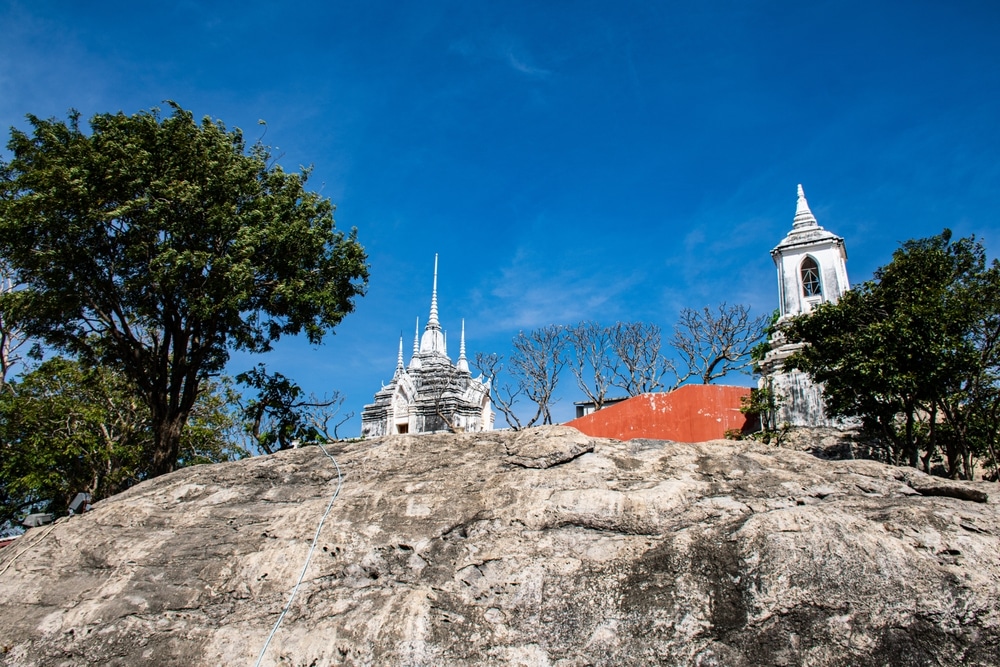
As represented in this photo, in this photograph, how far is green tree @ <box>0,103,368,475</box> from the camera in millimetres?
13305

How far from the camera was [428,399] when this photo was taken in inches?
1374

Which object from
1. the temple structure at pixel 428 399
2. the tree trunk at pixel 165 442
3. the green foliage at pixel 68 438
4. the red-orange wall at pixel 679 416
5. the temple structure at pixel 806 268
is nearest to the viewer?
the tree trunk at pixel 165 442

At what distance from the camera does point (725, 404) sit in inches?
731

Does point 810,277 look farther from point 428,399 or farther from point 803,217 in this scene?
point 428,399

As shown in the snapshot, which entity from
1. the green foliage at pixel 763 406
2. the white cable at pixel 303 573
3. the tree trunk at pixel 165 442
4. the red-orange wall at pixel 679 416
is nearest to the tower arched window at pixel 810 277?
the green foliage at pixel 763 406

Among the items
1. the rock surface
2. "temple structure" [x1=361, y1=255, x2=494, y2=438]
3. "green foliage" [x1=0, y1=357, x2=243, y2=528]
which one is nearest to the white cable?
the rock surface

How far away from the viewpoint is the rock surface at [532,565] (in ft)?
20.2

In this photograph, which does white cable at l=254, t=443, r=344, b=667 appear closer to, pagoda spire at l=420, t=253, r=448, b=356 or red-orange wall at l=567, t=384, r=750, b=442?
red-orange wall at l=567, t=384, r=750, b=442

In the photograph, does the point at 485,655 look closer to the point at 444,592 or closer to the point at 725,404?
the point at 444,592

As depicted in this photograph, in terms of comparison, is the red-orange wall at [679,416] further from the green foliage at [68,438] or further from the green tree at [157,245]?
the green foliage at [68,438]

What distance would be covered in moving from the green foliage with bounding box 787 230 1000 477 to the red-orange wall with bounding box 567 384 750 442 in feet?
10.6

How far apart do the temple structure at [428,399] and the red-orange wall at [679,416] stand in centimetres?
1517

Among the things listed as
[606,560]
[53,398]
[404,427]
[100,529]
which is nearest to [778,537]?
[606,560]

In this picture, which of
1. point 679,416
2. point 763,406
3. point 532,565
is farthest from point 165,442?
point 763,406
